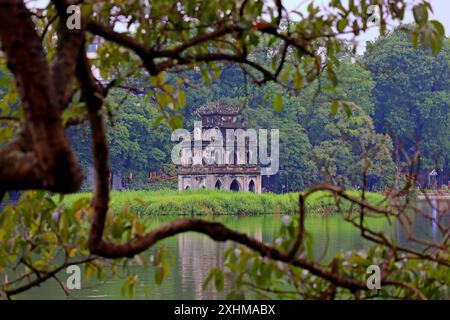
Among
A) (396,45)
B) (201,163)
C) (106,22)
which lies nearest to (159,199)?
(201,163)

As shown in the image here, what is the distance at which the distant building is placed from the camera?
42531 millimetres

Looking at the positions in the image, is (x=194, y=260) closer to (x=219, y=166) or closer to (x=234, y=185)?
(x=219, y=166)

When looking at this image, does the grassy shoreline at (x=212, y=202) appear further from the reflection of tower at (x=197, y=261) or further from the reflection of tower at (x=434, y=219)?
the reflection of tower at (x=434, y=219)

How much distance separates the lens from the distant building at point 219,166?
140 ft

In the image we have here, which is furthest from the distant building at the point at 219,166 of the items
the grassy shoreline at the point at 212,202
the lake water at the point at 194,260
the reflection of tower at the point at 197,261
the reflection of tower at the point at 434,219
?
the reflection of tower at the point at 434,219

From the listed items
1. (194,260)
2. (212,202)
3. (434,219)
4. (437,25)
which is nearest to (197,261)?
(194,260)

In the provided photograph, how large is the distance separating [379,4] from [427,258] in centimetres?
108

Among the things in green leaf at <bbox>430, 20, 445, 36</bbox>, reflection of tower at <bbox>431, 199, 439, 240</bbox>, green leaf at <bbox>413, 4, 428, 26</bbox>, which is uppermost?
green leaf at <bbox>413, 4, 428, 26</bbox>

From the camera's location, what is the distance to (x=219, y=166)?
140 feet

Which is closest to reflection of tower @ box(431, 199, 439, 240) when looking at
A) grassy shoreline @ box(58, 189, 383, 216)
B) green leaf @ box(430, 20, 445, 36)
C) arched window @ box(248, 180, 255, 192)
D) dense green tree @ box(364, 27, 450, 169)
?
green leaf @ box(430, 20, 445, 36)

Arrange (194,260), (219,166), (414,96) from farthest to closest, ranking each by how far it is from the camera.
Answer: (414,96), (219,166), (194,260)

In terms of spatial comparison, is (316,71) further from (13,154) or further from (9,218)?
(13,154)

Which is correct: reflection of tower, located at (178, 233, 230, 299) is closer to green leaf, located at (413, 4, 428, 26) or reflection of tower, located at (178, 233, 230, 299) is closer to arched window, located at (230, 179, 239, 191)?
green leaf, located at (413, 4, 428, 26)

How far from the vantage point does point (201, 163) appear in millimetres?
42719
